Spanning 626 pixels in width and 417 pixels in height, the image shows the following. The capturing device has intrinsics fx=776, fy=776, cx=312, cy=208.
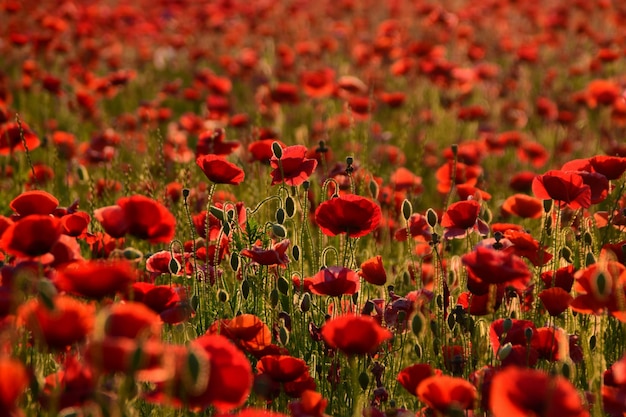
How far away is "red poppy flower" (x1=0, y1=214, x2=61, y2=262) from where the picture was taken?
58.8 inches

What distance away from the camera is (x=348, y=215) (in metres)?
1.90

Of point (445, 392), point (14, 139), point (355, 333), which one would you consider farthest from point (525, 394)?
point (14, 139)

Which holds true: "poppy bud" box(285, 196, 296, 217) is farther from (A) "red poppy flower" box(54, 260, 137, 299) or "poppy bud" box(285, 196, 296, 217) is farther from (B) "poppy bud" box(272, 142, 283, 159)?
(A) "red poppy flower" box(54, 260, 137, 299)

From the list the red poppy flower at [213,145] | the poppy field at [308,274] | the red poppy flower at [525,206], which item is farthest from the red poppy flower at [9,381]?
the red poppy flower at [525,206]

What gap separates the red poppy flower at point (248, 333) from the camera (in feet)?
5.44

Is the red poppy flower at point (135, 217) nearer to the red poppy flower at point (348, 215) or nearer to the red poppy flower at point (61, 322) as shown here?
the red poppy flower at point (61, 322)

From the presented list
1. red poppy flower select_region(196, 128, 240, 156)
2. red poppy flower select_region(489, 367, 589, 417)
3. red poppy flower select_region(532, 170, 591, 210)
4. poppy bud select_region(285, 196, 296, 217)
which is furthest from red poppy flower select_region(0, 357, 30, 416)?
red poppy flower select_region(196, 128, 240, 156)

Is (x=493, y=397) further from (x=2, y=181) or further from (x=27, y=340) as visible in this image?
(x=2, y=181)

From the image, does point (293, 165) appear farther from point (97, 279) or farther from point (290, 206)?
point (97, 279)

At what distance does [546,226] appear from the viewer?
7.72 feet

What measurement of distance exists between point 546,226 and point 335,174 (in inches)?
A: 31.7

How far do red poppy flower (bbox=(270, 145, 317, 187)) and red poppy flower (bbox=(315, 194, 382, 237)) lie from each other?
0.24 m

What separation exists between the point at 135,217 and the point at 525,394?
2.79ft

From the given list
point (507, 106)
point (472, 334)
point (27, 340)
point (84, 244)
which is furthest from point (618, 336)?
point (507, 106)
